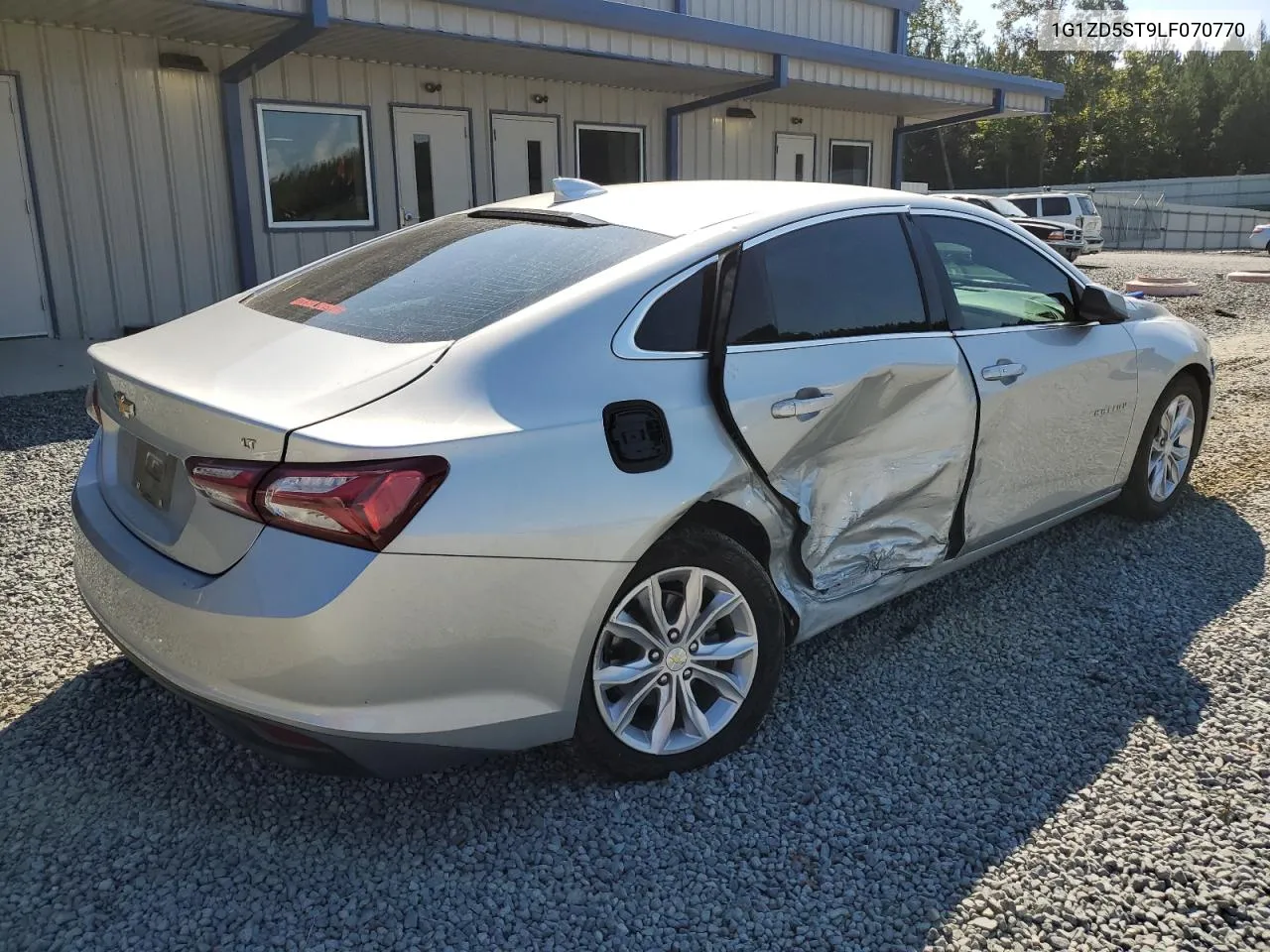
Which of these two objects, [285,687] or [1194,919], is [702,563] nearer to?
[285,687]

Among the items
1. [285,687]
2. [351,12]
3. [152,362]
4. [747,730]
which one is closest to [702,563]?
[747,730]

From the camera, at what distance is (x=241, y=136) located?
994cm

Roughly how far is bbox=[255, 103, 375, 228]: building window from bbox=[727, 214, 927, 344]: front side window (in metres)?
8.62

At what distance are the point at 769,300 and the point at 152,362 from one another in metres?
1.77

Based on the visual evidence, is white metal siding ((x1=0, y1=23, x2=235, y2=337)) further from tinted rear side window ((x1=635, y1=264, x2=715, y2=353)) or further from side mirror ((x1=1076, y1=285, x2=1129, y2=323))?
side mirror ((x1=1076, y1=285, x2=1129, y2=323))

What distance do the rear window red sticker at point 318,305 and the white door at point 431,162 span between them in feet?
28.2

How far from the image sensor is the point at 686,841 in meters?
2.62

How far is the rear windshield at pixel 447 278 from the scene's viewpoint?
2.76 m

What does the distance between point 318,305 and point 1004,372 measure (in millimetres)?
2364

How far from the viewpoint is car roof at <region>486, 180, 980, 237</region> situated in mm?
3145

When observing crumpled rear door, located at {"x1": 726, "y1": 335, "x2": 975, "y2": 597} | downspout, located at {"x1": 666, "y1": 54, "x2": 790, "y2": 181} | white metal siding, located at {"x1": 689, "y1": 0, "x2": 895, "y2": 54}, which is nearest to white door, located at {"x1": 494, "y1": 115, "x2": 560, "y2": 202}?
downspout, located at {"x1": 666, "y1": 54, "x2": 790, "y2": 181}

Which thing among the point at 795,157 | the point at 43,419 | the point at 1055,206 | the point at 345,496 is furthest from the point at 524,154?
the point at 1055,206

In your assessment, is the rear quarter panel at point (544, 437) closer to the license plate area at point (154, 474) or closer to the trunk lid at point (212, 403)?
the trunk lid at point (212, 403)

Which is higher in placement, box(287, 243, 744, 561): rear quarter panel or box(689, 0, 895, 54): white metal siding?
box(689, 0, 895, 54): white metal siding
